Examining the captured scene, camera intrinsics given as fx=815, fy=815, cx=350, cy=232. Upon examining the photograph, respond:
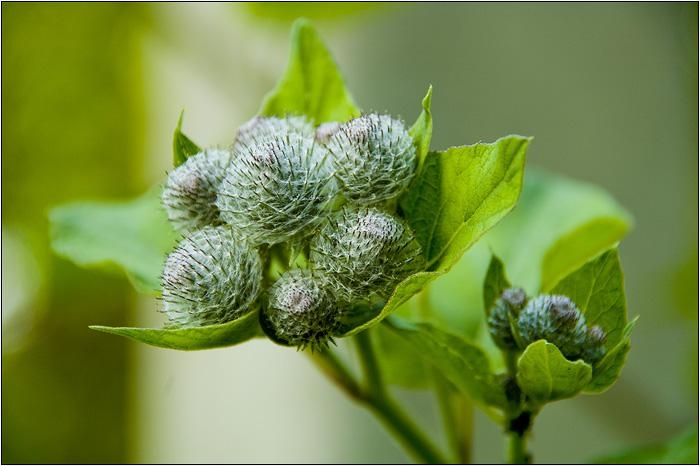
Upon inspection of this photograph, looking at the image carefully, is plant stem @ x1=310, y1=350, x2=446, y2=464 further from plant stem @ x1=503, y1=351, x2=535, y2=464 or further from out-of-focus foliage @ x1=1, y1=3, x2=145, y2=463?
out-of-focus foliage @ x1=1, y1=3, x2=145, y2=463

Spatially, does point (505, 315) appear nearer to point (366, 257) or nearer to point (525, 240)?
point (366, 257)

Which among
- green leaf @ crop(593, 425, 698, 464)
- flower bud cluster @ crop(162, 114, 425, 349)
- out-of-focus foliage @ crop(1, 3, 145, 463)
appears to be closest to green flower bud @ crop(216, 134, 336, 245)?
flower bud cluster @ crop(162, 114, 425, 349)

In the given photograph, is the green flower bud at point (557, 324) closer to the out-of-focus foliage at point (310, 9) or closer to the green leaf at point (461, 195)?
the green leaf at point (461, 195)

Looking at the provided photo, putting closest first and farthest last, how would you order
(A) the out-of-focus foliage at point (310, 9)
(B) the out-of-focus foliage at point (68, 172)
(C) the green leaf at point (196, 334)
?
(C) the green leaf at point (196, 334)
(A) the out-of-focus foliage at point (310, 9)
(B) the out-of-focus foliage at point (68, 172)

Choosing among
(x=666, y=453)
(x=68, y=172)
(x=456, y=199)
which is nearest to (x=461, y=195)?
(x=456, y=199)

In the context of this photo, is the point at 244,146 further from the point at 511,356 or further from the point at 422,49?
the point at 422,49

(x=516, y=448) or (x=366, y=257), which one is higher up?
(x=366, y=257)

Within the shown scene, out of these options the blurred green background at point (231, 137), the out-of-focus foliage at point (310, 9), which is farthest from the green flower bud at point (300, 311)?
the out-of-focus foliage at point (310, 9)
